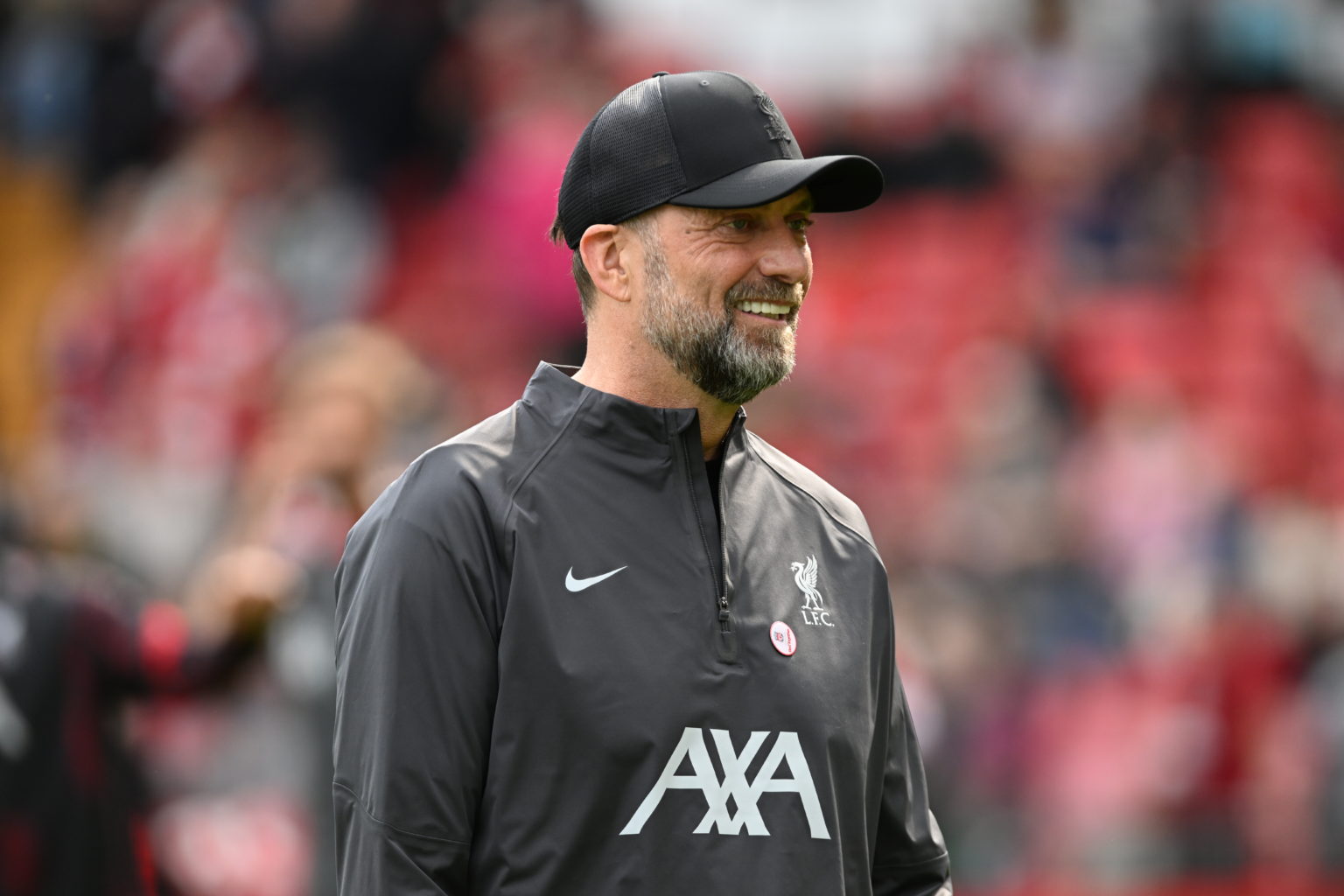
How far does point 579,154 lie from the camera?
2895 mm

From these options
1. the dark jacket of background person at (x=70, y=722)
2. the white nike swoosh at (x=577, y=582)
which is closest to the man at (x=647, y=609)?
the white nike swoosh at (x=577, y=582)

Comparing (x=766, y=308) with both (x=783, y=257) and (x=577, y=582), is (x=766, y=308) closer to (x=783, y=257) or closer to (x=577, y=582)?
(x=783, y=257)

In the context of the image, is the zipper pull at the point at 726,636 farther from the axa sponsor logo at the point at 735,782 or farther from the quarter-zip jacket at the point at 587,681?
the axa sponsor logo at the point at 735,782

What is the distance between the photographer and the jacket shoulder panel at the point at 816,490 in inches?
119

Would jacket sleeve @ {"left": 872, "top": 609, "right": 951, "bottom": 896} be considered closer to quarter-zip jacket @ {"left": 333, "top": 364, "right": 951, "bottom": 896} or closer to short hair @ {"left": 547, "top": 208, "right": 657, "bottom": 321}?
quarter-zip jacket @ {"left": 333, "top": 364, "right": 951, "bottom": 896}

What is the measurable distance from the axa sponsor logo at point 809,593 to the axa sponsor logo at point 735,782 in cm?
21

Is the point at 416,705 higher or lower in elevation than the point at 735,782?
higher

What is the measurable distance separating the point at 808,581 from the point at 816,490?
0.23m

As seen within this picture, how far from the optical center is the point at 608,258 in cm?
287

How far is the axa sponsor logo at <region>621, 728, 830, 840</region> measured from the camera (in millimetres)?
2576

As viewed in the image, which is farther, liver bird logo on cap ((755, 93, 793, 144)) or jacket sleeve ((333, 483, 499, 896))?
liver bird logo on cap ((755, 93, 793, 144))

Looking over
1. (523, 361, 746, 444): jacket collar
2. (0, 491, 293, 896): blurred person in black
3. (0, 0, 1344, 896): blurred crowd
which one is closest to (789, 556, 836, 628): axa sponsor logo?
(523, 361, 746, 444): jacket collar

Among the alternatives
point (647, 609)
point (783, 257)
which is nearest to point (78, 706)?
point (647, 609)

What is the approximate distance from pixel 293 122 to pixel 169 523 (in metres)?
3.08
